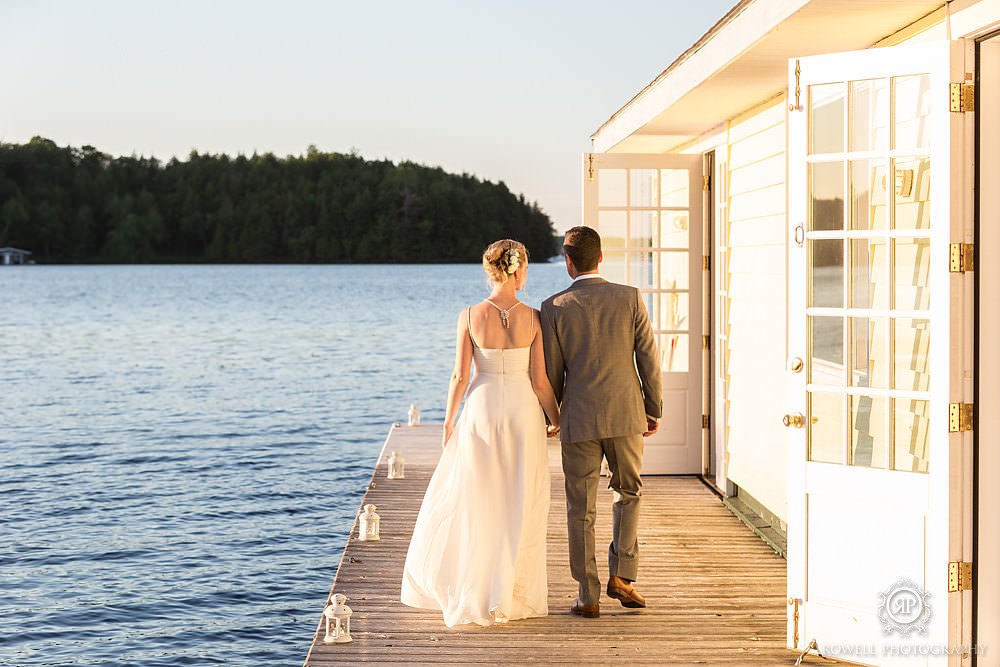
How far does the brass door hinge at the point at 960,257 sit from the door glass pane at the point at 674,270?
448 centimetres

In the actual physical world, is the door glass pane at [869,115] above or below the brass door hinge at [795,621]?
above

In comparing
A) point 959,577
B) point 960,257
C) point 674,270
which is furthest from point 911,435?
point 674,270

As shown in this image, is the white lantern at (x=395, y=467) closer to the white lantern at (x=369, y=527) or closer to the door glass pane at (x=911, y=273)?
the white lantern at (x=369, y=527)

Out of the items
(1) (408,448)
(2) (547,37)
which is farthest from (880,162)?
(2) (547,37)

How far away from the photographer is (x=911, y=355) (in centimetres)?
437

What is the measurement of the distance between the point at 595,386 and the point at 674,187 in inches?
162

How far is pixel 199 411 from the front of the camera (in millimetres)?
20531

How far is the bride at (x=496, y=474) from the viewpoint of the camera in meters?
5.20

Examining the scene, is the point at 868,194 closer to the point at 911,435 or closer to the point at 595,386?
the point at 911,435

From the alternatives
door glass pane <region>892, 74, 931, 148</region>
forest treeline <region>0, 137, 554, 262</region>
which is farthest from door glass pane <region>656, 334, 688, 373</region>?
forest treeline <region>0, 137, 554, 262</region>

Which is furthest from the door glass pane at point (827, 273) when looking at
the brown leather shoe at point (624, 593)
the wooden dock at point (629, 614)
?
the brown leather shoe at point (624, 593)

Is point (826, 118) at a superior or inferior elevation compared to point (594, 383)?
superior

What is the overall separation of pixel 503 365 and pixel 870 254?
5.32 ft

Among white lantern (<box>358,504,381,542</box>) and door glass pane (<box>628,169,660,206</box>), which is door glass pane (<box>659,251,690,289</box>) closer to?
door glass pane (<box>628,169,660,206</box>)
